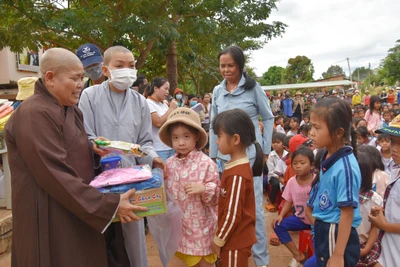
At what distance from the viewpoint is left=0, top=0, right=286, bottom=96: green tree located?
24.6ft

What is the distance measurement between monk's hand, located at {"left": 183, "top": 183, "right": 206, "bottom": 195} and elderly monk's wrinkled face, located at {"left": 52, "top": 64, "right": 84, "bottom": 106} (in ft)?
2.88

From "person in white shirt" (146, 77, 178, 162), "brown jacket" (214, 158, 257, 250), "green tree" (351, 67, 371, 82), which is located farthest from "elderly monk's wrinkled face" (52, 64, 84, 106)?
"green tree" (351, 67, 371, 82)

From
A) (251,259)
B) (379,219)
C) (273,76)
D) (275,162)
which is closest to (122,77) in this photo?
(379,219)

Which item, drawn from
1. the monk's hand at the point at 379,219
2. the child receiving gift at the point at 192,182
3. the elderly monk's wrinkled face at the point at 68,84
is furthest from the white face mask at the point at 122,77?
the monk's hand at the point at 379,219

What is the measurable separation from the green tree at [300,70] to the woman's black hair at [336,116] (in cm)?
4422

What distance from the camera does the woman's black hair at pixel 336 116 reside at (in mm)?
1887

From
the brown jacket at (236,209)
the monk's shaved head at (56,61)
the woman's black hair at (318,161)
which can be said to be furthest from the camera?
the woman's black hair at (318,161)

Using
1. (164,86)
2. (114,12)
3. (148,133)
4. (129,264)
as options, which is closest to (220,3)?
(114,12)

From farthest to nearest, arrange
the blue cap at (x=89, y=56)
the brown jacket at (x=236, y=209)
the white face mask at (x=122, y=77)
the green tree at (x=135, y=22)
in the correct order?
the green tree at (x=135, y=22) < the blue cap at (x=89, y=56) < the white face mask at (x=122, y=77) < the brown jacket at (x=236, y=209)

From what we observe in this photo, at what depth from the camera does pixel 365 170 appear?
7.99 ft

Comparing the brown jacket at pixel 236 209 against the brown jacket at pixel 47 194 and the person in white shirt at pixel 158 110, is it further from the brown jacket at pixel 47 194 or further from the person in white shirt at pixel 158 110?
the person in white shirt at pixel 158 110

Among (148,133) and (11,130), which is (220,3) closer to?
(148,133)

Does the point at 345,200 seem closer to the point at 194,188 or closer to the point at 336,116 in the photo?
the point at 336,116

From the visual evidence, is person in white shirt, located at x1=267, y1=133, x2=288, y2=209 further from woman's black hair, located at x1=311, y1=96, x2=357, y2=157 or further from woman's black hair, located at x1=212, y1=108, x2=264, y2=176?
woman's black hair, located at x1=311, y1=96, x2=357, y2=157
